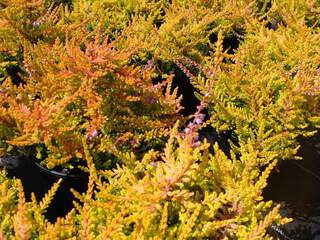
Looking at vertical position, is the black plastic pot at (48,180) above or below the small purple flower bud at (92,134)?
below

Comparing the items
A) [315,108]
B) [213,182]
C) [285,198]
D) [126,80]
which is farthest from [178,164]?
[285,198]

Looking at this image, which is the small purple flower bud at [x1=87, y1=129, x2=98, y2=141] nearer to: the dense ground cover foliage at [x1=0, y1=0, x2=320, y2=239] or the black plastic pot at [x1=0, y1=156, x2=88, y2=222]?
the dense ground cover foliage at [x1=0, y1=0, x2=320, y2=239]

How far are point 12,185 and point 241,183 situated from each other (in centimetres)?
78

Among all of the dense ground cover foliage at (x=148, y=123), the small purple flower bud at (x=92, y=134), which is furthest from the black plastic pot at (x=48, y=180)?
the small purple flower bud at (x=92, y=134)

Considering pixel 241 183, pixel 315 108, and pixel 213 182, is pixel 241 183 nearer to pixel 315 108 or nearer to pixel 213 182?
pixel 213 182

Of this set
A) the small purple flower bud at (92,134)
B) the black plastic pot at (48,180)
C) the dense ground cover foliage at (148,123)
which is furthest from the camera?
the black plastic pot at (48,180)

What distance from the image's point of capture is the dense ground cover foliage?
110 centimetres

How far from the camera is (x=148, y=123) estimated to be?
151 cm

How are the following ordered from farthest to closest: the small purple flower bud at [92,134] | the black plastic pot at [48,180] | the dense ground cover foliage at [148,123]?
the black plastic pot at [48,180] < the small purple flower bud at [92,134] < the dense ground cover foliage at [148,123]

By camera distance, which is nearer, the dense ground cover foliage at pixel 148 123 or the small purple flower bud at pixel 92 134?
the dense ground cover foliage at pixel 148 123

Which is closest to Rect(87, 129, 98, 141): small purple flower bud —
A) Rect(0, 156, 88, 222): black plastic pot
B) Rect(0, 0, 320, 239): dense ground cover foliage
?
Rect(0, 0, 320, 239): dense ground cover foliage

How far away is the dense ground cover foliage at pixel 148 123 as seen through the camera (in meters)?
1.10

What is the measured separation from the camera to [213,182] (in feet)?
4.08

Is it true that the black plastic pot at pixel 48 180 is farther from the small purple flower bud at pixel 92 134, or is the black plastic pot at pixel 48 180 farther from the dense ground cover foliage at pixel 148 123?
the small purple flower bud at pixel 92 134
